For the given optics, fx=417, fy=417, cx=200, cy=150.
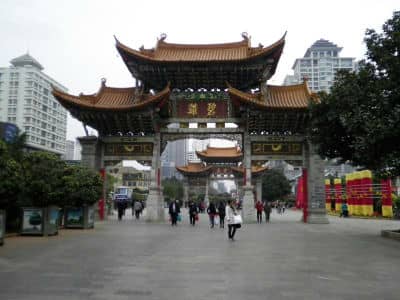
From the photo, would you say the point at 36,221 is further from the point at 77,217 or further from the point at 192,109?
the point at 192,109

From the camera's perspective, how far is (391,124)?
47.1 ft

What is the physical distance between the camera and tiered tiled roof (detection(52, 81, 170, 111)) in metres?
24.9

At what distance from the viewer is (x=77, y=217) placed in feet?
64.3

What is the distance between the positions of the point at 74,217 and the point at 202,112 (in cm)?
1104

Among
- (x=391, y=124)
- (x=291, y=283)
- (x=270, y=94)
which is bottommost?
(x=291, y=283)

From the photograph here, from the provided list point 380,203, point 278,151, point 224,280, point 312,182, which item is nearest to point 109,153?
point 278,151

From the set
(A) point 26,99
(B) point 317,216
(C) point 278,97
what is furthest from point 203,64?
(A) point 26,99

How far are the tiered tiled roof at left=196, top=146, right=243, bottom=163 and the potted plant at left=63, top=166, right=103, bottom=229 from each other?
36.4m

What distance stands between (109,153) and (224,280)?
20.7m

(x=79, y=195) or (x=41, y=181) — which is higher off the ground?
(x=41, y=181)

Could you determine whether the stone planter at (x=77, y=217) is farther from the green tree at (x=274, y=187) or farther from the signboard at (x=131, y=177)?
the signboard at (x=131, y=177)

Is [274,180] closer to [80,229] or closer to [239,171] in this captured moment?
[239,171]

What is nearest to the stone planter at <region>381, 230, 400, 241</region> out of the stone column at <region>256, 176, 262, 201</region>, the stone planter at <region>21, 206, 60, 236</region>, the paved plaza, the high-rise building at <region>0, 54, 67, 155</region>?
the paved plaza

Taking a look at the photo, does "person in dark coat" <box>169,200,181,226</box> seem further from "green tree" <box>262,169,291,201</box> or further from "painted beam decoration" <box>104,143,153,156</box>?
"green tree" <box>262,169,291,201</box>
